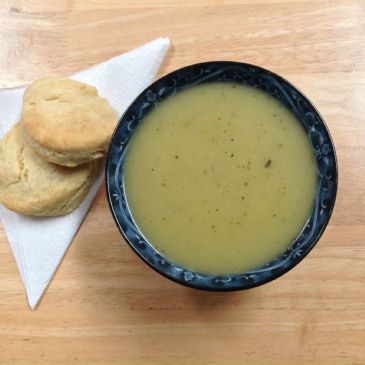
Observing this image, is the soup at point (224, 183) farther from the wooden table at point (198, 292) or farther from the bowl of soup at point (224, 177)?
the wooden table at point (198, 292)

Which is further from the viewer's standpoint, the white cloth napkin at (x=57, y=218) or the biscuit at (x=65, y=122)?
the white cloth napkin at (x=57, y=218)

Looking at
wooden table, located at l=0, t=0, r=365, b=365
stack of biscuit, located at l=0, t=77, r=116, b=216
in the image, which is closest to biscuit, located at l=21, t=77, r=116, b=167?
stack of biscuit, located at l=0, t=77, r=116, b=216

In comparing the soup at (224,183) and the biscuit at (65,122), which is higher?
the biscuit at (65,122)

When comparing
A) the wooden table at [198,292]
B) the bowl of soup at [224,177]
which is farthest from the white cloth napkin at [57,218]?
the bowl of soup at [224,177]

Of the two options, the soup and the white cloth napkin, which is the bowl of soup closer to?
the soup

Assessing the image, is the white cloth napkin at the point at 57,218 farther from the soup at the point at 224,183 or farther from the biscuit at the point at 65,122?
the soup at the point at 224,183

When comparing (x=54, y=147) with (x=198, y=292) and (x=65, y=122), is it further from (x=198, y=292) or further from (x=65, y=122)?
(x=198, y=292)

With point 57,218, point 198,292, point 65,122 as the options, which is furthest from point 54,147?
point 198,292
